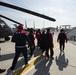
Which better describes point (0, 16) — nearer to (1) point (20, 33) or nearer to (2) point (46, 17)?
(2) point (46, 17)

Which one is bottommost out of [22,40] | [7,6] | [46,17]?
[22,40]

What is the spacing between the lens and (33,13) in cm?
1291

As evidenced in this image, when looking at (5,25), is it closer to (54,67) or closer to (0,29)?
(0,29)

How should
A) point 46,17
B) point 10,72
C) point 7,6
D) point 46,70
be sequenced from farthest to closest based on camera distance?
point 7,6, point 46,17, point 46,70, point 10,72

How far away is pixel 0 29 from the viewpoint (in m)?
17.8

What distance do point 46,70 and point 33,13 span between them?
18.6ft

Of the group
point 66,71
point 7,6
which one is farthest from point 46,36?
point 7,6

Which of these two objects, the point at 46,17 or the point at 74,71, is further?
the point at 46,17

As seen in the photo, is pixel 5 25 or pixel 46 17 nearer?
pixel 46 17

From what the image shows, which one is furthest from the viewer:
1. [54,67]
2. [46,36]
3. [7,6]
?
[7,6]

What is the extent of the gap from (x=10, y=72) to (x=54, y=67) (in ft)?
8.32

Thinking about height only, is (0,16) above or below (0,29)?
above

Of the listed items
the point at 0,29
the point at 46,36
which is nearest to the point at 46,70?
the point at 46,36

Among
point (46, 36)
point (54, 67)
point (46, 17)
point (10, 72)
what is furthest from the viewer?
point (46, 17)
